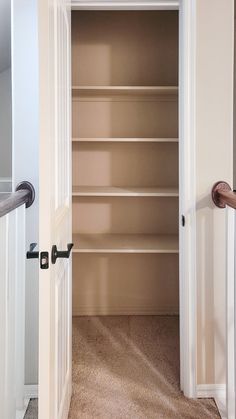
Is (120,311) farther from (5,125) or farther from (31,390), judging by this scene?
(5,125)

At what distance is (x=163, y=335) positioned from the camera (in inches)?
114

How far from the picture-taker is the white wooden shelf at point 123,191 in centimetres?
291

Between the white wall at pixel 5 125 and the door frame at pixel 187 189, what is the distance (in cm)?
147

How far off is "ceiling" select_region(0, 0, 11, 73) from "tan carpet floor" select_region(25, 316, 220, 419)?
1.98 meters

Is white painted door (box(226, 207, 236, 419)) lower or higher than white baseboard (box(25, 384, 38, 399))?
higher

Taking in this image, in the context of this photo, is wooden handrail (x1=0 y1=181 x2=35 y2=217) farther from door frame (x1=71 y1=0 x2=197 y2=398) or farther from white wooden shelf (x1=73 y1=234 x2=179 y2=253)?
white wooden shelf (x1=73 y1=234 x2=179 y2=253)

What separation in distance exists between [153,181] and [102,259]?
27.8 inches

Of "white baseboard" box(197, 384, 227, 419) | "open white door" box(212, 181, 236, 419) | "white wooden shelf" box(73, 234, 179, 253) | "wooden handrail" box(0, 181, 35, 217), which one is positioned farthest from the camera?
"white wooden shelf" box(73, 234, 179, 253)

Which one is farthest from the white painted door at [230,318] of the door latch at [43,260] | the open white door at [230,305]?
the door latch at [43,260]

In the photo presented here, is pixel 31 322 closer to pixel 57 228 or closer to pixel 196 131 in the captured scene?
pixel 57 228

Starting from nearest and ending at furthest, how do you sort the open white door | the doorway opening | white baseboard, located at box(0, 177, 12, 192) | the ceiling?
the open white door, the ceiling, the doorway opening, white baseboard, located at box(0, 177, 12, 192)

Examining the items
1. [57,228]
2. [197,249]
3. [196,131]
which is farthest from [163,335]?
[57,228]

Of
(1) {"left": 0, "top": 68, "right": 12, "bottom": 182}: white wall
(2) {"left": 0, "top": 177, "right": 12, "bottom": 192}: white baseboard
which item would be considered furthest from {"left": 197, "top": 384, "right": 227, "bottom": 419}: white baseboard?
(1) {"left": 0, "top": 68, "right": 12, "bottom": 182}: white wall

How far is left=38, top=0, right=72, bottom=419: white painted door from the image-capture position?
1276 millimetres
